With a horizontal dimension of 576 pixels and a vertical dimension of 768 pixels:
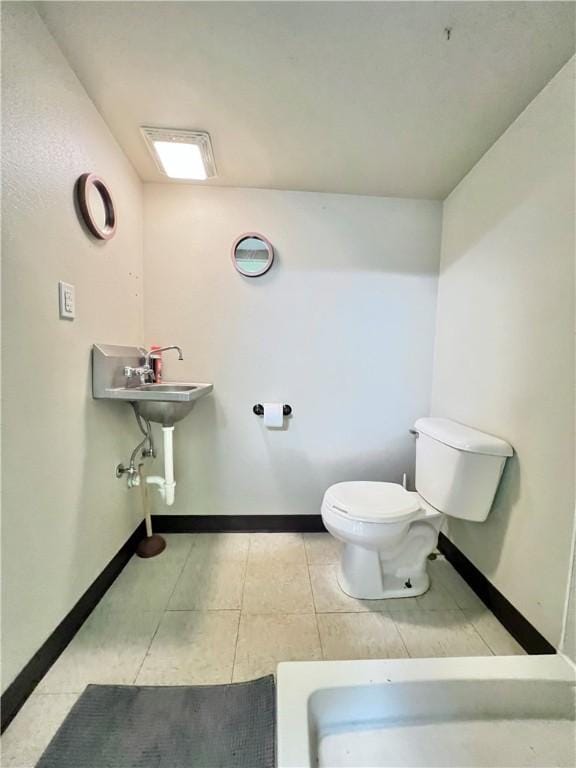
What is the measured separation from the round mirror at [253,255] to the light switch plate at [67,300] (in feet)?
2.86

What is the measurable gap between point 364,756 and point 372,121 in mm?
2146

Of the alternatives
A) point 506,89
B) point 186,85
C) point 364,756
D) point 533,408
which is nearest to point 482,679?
point 364,756

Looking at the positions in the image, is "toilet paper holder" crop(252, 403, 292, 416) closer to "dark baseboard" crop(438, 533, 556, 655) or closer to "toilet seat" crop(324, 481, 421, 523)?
"toilet seat" crop(324, 481, 421, 523)

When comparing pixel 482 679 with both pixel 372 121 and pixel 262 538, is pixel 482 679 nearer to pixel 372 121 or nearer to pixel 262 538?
pixel 262 538

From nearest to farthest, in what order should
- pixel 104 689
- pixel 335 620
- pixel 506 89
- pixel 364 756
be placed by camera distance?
1. pixel 364 756
2. pixel 104 689
3. pixel 506 89
4. pixel 335 620

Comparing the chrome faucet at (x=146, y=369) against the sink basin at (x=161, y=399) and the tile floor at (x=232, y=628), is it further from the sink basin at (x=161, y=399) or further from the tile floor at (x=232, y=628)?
the tile floor at (x=232, y=628)

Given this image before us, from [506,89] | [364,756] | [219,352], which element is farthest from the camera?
[219,352]

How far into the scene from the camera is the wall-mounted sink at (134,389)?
1280mm

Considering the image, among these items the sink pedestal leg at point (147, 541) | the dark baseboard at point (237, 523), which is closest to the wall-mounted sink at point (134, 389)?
the sink pedestal leg at point (147, 541)

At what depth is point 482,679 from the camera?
84cm

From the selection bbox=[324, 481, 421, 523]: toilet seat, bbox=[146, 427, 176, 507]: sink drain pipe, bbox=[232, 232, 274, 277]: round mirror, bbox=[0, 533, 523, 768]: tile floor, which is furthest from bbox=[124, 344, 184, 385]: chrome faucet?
bbox=[324, 481, 421, 523]: toilet seat

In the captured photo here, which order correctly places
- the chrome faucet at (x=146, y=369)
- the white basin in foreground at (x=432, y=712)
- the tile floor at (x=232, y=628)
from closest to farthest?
1. the white basin in foreground at (x=432, y=712)
2. the tile floor at (x=232, y=628)
3. the chrome faucet at (x=146, y=369)

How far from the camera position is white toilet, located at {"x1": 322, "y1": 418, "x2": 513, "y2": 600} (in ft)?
4.10

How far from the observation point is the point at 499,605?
4.12ft
